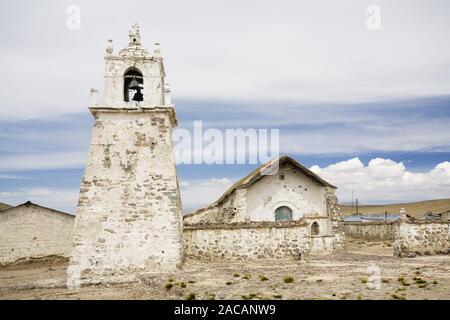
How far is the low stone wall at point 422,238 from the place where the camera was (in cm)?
1900

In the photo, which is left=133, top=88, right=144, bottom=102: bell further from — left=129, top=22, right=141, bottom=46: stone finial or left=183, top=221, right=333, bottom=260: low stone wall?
left=183, top=221, right=333, bottom=260: low stone wall

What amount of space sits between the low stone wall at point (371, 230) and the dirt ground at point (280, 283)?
42.7 ft

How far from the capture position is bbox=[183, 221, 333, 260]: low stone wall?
17.6 m

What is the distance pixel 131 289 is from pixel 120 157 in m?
4.95

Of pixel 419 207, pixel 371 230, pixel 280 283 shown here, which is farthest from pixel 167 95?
pixel 419 207

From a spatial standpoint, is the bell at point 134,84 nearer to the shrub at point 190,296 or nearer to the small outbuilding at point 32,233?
the shrub at point 190,296

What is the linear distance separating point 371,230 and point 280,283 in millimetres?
22055

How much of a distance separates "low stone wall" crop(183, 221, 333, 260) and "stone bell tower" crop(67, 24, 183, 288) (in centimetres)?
237

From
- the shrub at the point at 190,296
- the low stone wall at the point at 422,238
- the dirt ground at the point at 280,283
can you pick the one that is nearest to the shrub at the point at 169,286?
the dirt ground at the point at 280,283

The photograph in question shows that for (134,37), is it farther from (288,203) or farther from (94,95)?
(288,203)

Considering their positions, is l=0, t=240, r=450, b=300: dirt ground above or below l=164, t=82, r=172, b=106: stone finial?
below

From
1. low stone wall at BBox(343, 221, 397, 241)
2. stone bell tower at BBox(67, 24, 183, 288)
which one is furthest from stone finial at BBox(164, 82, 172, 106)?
low stone wall at BBox(343, 221, 397, 241)
